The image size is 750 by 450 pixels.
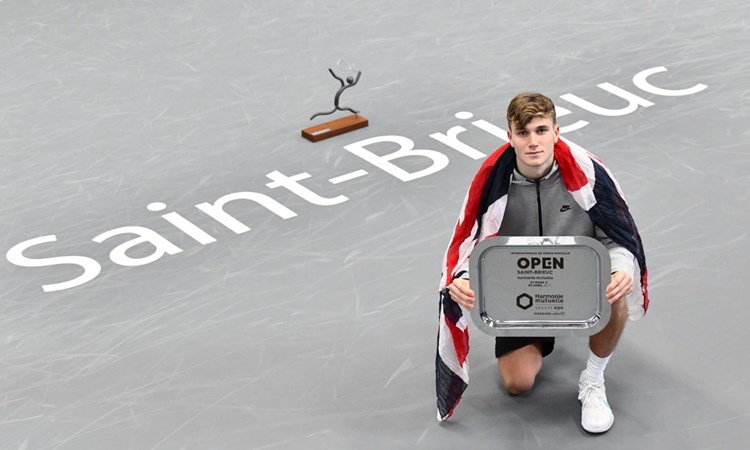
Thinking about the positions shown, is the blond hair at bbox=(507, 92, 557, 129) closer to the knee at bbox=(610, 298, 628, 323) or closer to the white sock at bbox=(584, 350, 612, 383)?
the knee at bbox=(610, 298, 628, 323)

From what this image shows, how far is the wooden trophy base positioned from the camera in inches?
249

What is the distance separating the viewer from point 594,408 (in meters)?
3.90

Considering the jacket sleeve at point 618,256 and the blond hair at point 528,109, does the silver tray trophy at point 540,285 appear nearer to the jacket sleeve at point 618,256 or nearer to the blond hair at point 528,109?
the jacket sleeve at point 618,256

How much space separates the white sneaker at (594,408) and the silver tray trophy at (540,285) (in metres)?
0.35

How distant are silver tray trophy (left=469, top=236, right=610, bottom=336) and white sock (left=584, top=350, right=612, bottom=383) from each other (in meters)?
0.30

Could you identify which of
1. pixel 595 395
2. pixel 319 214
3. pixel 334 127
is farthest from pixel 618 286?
pixel 334 127

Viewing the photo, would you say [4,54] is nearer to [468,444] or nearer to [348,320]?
[348,320]

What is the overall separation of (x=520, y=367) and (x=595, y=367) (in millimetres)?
248

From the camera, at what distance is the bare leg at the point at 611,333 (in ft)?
12.5

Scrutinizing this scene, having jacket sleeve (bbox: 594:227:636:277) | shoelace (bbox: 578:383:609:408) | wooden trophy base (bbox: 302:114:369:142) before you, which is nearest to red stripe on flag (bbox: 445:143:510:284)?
jacket sleeve (bbox: 594:227:636:277)

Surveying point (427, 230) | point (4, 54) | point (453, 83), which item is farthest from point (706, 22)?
point (4, 54)

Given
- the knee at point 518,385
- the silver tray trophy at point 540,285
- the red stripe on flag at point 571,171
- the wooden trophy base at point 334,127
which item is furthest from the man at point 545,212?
the wooden trophy base at point 334,127

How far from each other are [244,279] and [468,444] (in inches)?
58.0

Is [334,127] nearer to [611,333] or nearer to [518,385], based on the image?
[518,385]
